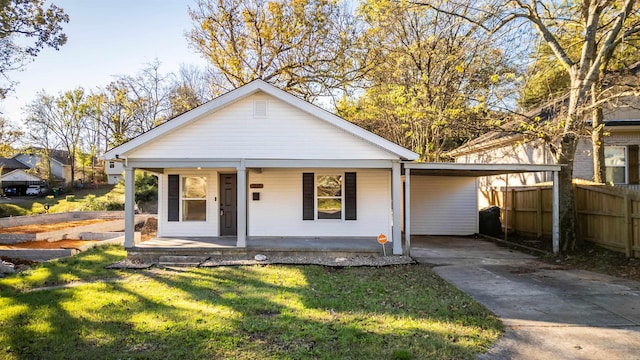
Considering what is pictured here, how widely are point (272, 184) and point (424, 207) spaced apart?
281 inches

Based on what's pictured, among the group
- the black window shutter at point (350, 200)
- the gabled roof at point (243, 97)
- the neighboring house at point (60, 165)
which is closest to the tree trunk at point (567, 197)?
the gabled roof at point (243, 97)

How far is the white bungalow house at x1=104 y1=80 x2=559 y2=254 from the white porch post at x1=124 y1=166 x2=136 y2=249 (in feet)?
0.09

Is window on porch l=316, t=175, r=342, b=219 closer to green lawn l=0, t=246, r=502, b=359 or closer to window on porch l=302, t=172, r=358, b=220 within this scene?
window on porch l=302, t=172, r=358, b=220

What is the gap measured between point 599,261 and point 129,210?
1237 centimetres

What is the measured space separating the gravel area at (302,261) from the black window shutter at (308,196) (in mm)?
2284

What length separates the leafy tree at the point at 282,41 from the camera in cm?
1886

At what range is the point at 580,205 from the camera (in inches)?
454

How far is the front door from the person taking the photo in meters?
13.1

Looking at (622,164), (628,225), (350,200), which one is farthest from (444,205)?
(628,225)

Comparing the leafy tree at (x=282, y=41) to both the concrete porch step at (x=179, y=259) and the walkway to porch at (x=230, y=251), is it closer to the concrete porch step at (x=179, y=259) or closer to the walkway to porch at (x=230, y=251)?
the walkway to porch at (x=230, y=251)

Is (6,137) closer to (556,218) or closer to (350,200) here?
(350,200)

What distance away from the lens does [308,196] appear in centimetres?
1274

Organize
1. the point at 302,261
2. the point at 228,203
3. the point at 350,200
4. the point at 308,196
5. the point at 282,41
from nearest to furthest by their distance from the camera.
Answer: the point at 302,261, the point at 350,200, the point at 308,196, the point at 228,203, the point at 282,41

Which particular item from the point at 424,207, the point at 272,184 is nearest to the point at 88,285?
the point at 272,184
